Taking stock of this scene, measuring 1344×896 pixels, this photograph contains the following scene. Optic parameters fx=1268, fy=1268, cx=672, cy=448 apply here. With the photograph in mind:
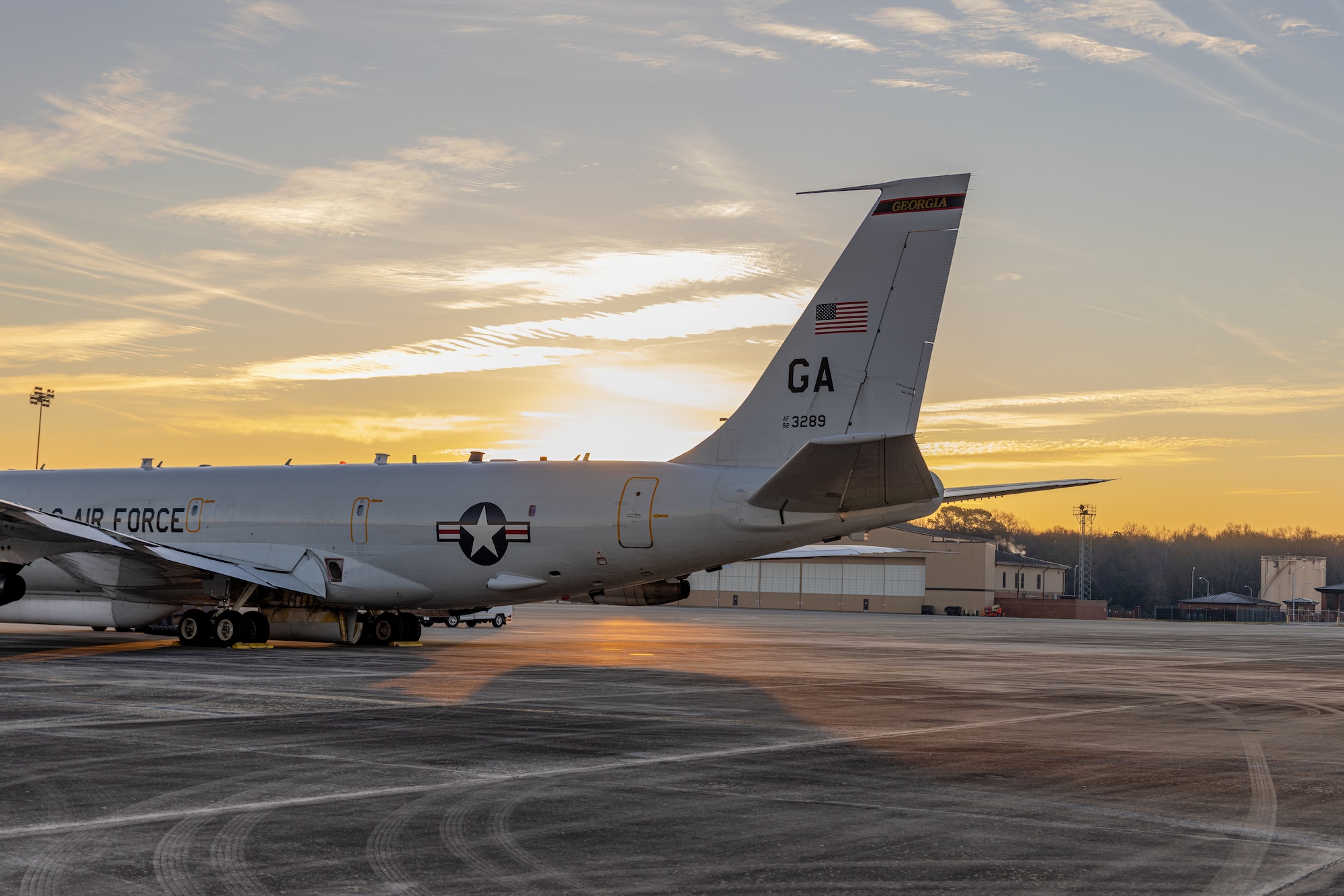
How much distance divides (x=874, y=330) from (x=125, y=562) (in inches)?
668

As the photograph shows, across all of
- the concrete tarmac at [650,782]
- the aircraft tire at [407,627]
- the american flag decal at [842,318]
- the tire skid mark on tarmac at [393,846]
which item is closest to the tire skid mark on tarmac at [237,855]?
the concrete tarmac at [650,782]

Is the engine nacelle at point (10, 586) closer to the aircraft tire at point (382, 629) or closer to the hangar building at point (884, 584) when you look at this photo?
the aircraft tire at point (382, 629)

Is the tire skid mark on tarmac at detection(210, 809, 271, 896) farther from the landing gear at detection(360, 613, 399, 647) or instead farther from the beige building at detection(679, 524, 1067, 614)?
the beige building at detection(679, 524, 1067, 614)

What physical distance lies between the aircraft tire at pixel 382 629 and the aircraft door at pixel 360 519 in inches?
108

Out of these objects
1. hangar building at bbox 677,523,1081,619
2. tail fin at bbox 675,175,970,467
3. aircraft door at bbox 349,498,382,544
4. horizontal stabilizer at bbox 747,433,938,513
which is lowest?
hangar building at bbox 677,523,1081,619

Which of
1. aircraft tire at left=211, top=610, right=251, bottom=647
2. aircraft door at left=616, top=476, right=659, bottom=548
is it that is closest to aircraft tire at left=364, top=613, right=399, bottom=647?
aircraft tire at left=211, top=610, right=251, bottom=647

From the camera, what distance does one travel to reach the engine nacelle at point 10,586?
24031mm

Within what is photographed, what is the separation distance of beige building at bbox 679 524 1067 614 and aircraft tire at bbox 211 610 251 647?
239ft

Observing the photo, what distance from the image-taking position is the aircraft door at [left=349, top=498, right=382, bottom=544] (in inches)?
1074

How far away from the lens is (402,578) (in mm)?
26781

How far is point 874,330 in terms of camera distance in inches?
843

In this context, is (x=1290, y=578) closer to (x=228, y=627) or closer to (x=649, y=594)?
(x=649, y=594)

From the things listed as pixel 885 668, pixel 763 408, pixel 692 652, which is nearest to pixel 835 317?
pixel 763 408

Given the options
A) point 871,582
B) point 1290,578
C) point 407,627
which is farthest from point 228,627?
point 1290,578
